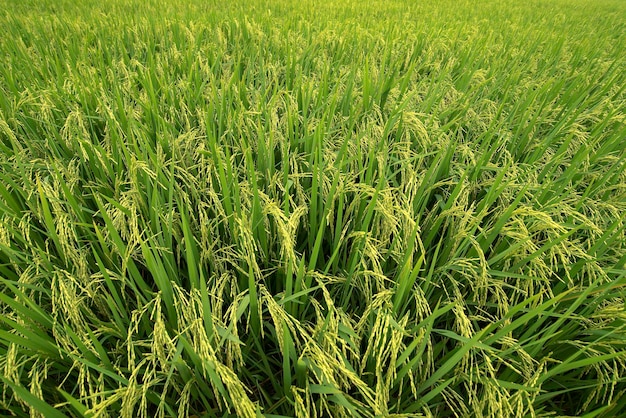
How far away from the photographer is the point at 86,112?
1.69m

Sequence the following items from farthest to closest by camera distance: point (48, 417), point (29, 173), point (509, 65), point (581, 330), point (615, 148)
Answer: point (509, 65), point (615, 148), point (29, 173), point (581, 330), point (48, 417)

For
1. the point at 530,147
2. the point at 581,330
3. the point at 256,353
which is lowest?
the point at 256,353

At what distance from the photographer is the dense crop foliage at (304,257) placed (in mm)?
884

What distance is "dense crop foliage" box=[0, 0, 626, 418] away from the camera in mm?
884

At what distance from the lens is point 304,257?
1033 mm

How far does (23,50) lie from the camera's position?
2494 millimetres

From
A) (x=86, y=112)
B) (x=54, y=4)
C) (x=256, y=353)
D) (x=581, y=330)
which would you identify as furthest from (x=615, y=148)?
(x=54, y=4)

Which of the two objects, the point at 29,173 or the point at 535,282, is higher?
the point at 29,173

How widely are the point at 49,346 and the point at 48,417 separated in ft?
0.57

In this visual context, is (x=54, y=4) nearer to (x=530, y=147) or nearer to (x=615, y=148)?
(x=530, y=147)

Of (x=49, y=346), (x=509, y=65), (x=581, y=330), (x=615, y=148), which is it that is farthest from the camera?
(x=509, y=65)

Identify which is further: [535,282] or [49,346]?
[535,282]

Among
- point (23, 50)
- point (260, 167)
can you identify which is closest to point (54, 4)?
point (23, 50)

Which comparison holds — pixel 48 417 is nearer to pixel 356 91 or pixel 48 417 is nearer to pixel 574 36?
pixel 356 91
